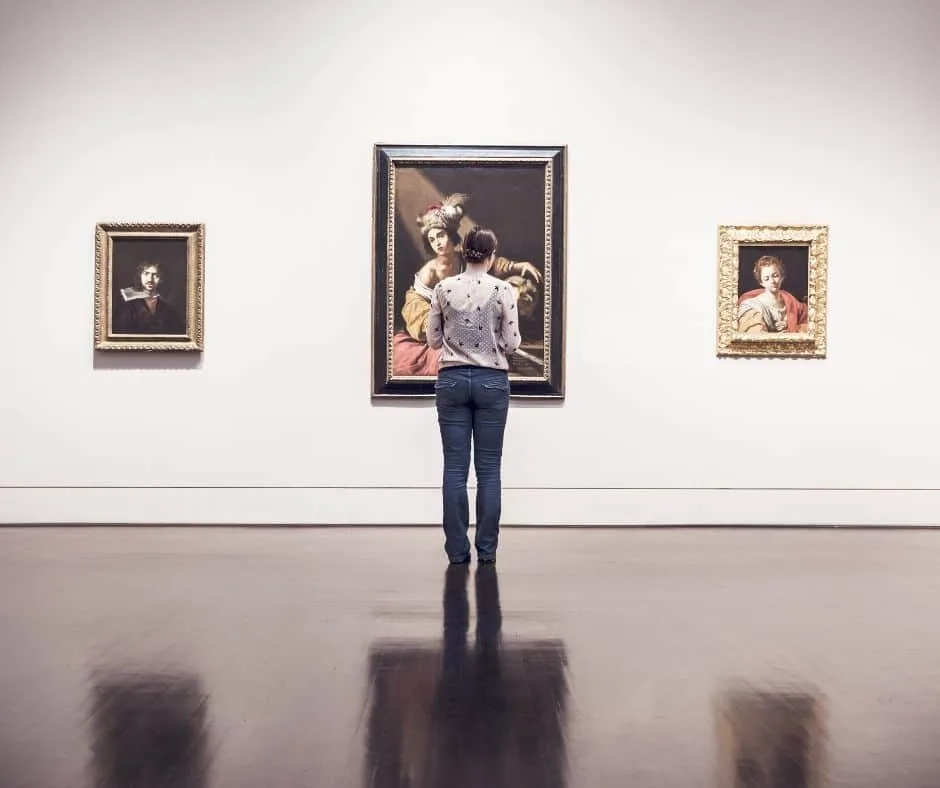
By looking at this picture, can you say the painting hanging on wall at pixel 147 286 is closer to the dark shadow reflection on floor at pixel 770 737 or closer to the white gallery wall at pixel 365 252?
the white gallery wall at pixel 365 252

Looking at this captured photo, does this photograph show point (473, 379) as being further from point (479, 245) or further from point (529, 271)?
point (529, 271)

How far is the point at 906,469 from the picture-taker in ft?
35.7

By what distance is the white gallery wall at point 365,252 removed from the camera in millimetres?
10789

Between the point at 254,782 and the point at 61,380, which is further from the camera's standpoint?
the point at 61,380

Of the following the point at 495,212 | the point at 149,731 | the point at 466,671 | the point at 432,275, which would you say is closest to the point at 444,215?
the point at 495,212

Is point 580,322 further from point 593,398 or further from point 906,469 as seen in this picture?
point 906,469

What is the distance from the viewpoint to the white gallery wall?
10789mm

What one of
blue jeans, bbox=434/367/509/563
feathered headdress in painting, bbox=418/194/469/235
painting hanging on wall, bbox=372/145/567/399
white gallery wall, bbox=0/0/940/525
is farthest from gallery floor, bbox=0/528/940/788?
feathered headdress in painting, bbox=418/194/469/235

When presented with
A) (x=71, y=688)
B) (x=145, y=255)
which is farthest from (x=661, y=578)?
(x=145, y=255)

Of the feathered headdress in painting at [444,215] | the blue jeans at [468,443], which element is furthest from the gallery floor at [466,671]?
the feathered headdress in painting at [444,215]

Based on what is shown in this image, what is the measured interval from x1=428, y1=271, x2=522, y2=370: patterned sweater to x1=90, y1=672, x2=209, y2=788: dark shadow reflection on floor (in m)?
3.90

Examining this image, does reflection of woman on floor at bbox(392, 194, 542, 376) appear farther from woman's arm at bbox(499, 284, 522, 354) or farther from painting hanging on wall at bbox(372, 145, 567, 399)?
woman's arm at bbox(499, 284, 522, 354)

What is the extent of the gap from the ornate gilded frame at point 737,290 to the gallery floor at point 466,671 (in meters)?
2.98

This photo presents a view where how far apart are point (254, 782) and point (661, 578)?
15.6ft
